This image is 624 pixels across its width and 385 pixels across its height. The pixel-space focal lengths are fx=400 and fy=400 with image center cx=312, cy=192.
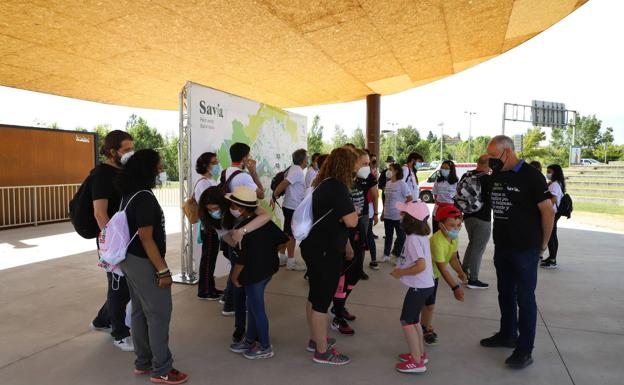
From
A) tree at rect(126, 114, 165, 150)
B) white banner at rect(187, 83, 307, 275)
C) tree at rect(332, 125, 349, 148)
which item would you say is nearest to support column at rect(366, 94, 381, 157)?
white banner at rect(187, 83, 307, 275)

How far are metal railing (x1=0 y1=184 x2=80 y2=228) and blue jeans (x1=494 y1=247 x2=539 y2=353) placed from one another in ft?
36.2

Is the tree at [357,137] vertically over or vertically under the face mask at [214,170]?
over

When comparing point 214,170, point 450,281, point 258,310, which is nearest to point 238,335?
point 258,310

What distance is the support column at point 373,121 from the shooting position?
11453 millimetres

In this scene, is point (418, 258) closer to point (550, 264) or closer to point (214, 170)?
Result: point (214, 170)

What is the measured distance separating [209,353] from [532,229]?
110 inches

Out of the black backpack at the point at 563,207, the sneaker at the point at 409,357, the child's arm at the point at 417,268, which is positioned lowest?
the sneaker at the point at 409,357

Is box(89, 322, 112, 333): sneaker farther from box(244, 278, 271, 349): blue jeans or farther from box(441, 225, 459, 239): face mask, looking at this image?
box(441, 225, 459, 239): face mask

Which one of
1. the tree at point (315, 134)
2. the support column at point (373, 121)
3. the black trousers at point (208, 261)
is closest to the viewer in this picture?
the black trousers at point (208, 261)

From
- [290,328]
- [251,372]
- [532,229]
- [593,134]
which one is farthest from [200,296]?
[593,134]

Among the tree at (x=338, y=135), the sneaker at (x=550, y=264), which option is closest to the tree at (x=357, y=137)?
the tree at (x=338, y=135)

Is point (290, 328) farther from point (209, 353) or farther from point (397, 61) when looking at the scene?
point (397, 61)

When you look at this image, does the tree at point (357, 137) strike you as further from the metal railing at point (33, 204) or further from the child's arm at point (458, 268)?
the child's arm at point (458, 268)

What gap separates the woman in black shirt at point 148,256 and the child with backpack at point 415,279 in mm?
1702
